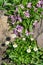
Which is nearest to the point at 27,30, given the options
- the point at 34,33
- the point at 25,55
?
the point at 34,33

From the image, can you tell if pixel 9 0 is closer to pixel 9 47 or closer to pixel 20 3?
pixel 20 3

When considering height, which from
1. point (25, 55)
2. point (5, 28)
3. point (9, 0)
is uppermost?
point (9, 0)

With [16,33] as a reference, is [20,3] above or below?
above

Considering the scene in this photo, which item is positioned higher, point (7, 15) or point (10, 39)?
point (7, 15)

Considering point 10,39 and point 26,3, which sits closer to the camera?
point 10,39

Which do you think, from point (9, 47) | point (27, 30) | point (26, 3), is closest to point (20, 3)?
point (26, 3)

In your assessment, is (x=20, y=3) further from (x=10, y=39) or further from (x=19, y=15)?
(x=10, y=39)
